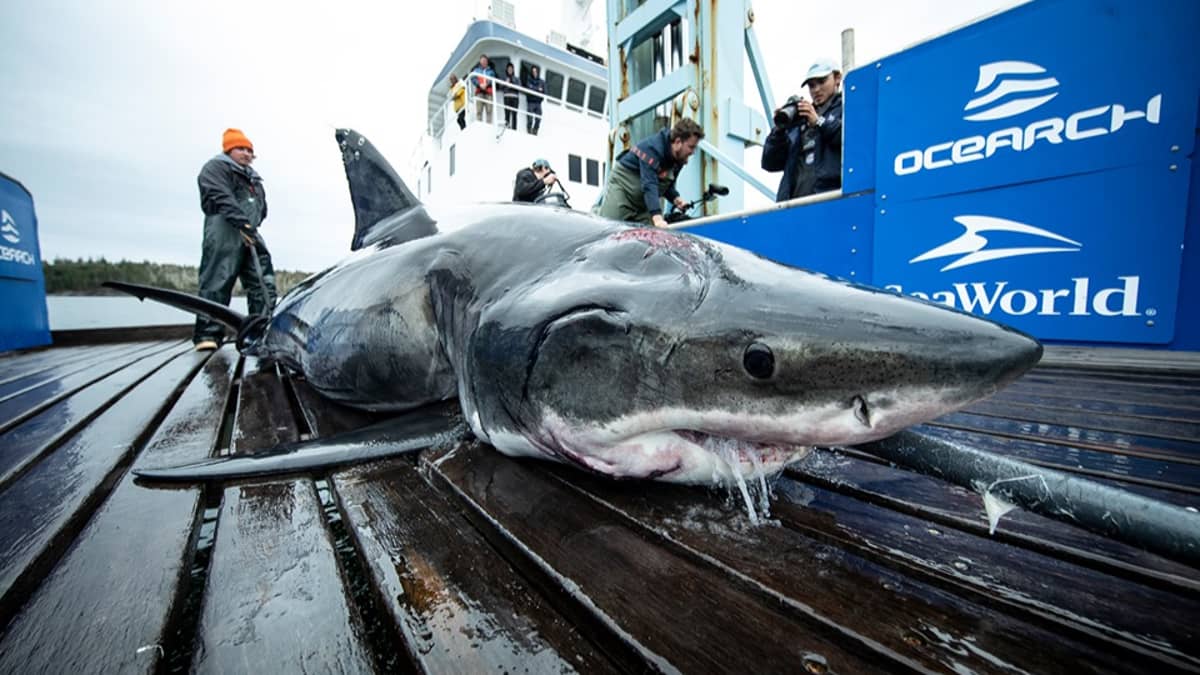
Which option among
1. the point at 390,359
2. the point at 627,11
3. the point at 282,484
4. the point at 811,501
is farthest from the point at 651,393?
the point at 627,11

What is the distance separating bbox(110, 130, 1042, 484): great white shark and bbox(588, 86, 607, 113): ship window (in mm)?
15682

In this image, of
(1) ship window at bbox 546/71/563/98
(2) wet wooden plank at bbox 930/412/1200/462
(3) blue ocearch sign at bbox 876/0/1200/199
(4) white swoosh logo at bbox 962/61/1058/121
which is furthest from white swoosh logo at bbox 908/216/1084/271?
(1) ship window at bbox 546/71/563/98

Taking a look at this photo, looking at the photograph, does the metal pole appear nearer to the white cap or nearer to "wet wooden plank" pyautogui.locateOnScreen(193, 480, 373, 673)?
the white cap

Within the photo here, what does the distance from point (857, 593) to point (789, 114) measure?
4252 mm

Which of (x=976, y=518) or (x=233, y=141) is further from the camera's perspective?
(x=233, y=141)

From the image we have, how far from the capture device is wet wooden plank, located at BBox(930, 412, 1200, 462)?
1.27 metres

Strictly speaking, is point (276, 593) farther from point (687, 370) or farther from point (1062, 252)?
point (1062, 252)

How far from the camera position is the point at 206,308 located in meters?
3.42

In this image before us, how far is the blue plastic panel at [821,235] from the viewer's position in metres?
3.64

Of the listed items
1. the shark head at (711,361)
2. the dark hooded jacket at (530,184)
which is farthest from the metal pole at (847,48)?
the shark head at (711,361)

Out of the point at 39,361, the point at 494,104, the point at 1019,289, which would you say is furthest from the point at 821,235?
the point at 494,104

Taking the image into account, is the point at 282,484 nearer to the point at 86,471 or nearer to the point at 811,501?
the point at 86,471

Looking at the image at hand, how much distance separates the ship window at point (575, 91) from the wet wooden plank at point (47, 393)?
13860 millimetres

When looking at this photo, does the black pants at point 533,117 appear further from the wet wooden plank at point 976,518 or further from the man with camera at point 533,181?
the wet wooden plank at point 976,518
